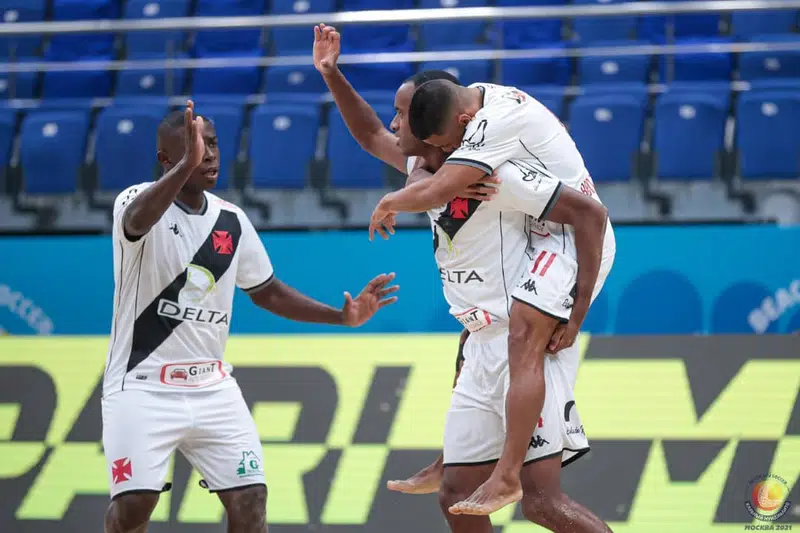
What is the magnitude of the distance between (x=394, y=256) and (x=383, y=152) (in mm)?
1752

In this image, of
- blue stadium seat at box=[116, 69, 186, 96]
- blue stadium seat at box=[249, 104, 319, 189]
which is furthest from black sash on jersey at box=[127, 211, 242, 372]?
blue stadium seat at box=[116, 69, 186, 96]

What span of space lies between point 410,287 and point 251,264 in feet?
5.51

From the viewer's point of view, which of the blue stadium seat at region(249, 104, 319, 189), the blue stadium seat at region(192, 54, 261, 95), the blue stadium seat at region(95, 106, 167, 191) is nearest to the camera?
the blue stadium seat at region(249, 104, 319, 189)

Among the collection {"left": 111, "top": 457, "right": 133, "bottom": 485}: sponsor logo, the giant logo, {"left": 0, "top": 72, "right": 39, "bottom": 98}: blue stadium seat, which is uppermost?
{"left": 0, "top": 72, "right": 39, "bottom": 98}: blue stadium seat

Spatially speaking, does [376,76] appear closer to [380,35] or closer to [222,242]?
[380,35]

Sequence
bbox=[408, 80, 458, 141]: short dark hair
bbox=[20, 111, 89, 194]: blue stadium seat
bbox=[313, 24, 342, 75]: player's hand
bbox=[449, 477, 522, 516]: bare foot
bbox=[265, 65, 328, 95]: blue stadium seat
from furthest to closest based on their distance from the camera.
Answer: bbox=[265, 65, 328, 95]: blue stadium seat, bbox=[20, 111, 89, 194]: blue stadium seat, bbox=[313, 24, 342, 75]: player's hand, bbox=[408, 80, 458, 141]: short dark hair, bbox=[449, 477, 522, 516]: bare foot

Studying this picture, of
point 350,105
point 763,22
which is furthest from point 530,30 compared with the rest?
point 350,105

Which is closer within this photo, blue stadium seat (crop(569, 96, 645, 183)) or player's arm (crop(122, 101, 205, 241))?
player's arm (crop(122, 101, 205, 241))

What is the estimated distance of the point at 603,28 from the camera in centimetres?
973

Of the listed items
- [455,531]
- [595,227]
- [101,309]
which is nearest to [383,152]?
[595,227]

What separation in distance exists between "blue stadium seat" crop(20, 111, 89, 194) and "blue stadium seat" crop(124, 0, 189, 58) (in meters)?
1.23

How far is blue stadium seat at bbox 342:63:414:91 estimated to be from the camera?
8.98 m

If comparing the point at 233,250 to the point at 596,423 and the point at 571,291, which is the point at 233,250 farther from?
the point at 596,423

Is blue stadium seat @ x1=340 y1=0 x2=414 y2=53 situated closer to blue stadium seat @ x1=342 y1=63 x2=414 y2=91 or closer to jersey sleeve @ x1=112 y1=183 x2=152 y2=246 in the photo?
blue stadium seat @ x1=342 y1=63 x2=414 y2=91
